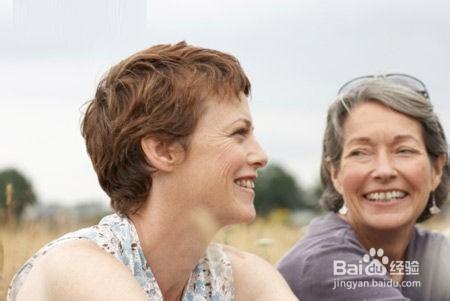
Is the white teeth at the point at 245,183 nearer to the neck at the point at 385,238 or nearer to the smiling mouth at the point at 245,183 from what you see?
the smiling mouth at the point at 245,183

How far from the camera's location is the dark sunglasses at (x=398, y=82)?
3.36m

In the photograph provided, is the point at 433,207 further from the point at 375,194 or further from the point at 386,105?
the point at 386,105

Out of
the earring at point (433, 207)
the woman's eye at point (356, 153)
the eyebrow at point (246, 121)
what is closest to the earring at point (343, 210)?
the woman's eye at point (356, 153)

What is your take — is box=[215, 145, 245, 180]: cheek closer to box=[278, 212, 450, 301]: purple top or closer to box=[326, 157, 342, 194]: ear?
box=[278, 212, 450, 301]: purple top

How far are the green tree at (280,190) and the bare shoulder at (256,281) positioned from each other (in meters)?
13.5

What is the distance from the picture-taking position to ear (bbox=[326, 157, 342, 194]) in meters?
3.52

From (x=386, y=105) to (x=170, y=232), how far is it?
1.08m

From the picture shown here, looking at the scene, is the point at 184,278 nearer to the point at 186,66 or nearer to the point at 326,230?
the point at 186,66

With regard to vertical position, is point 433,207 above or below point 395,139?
below

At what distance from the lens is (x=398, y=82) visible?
3.37 m

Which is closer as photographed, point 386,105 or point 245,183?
point 245,183

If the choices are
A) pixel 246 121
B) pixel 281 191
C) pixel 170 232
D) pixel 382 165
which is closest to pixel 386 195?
pixel 382 165

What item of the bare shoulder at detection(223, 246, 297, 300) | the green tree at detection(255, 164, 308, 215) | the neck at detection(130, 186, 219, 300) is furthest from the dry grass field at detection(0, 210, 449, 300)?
the green tree at detection(255, 164, 308, 215)

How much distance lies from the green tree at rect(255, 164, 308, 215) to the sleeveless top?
13.5 metres
